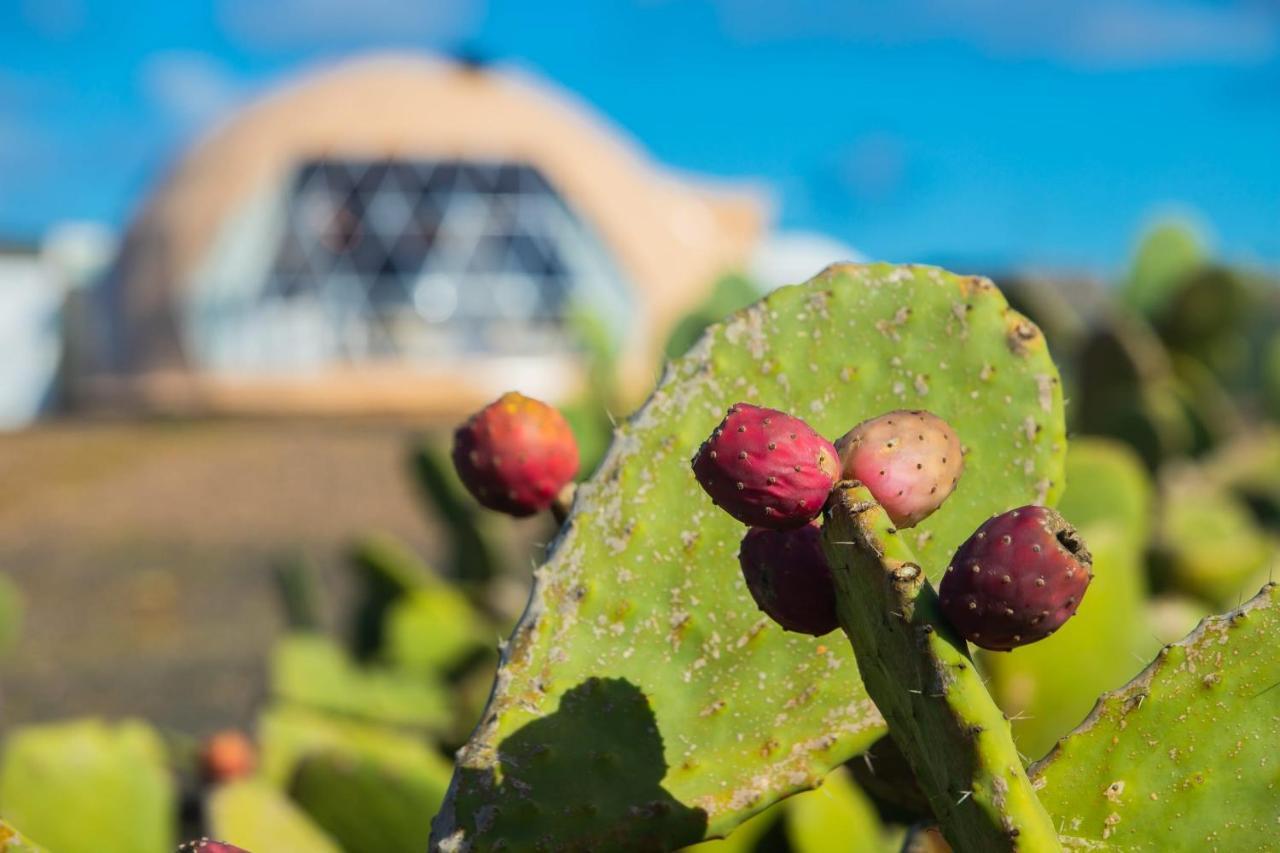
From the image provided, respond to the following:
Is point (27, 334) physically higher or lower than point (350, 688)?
higher

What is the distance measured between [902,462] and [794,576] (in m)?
0.10

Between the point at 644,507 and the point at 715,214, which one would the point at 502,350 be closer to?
the point at 715,214

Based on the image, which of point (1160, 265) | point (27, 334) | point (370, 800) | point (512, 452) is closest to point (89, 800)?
point (370, 800)

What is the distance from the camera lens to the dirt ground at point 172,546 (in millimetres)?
6883

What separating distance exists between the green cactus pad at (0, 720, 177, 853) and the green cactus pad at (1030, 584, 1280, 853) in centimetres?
170

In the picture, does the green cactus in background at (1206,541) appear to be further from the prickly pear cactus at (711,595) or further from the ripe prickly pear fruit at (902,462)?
the ripe prickly pear fruit at (902,462)

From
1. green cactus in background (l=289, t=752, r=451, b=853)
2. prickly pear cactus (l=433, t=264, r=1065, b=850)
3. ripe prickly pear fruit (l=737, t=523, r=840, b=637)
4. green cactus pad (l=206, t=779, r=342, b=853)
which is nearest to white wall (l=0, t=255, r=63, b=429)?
green cactus in background (l=289, t=752, r=451, b=853)

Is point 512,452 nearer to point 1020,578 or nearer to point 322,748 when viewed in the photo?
point 1020,578

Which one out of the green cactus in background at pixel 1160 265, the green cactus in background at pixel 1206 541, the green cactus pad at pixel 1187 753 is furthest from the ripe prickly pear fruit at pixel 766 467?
the green cactus in background at pixel 1160 265

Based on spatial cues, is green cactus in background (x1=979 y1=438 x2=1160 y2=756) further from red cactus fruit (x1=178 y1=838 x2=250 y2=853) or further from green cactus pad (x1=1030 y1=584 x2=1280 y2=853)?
red cactus fruit (x1=178 y1=838 x2=250 y2=853)

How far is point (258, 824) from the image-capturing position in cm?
169

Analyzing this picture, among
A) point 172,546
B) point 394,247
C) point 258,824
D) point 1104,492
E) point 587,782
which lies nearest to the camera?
point 587,782

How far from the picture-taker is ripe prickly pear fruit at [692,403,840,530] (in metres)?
0.80

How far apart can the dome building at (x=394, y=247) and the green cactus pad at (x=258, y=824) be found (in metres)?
18.7
